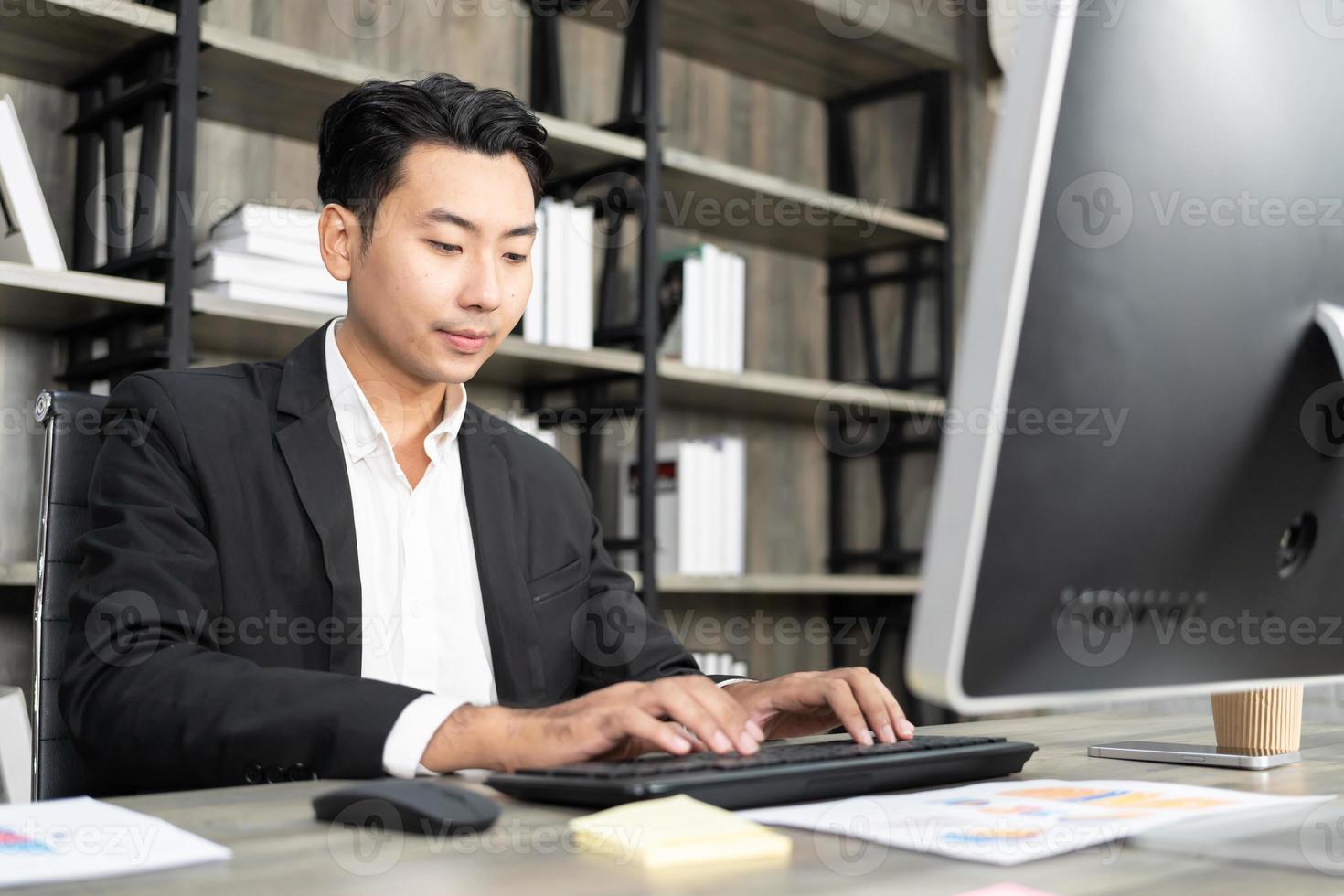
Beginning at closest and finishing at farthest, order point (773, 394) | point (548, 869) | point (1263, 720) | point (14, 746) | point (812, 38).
A: point (548, 869), point (1263, 720), point (14, 746), point (773, 394), point (812, 38)

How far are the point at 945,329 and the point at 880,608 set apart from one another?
0.77 m

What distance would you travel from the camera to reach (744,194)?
3.12m

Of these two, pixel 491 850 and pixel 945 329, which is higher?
pixel 945 329

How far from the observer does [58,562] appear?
4.18 feet

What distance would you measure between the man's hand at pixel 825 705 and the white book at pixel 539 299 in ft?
5.05

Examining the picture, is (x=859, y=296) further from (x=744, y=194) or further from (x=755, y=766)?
(x=755, y=766)

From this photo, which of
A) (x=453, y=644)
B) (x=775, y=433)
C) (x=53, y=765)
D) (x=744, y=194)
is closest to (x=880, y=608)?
(x=775, y=433)

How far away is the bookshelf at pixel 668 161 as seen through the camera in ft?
7.16

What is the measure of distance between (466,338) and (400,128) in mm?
279
